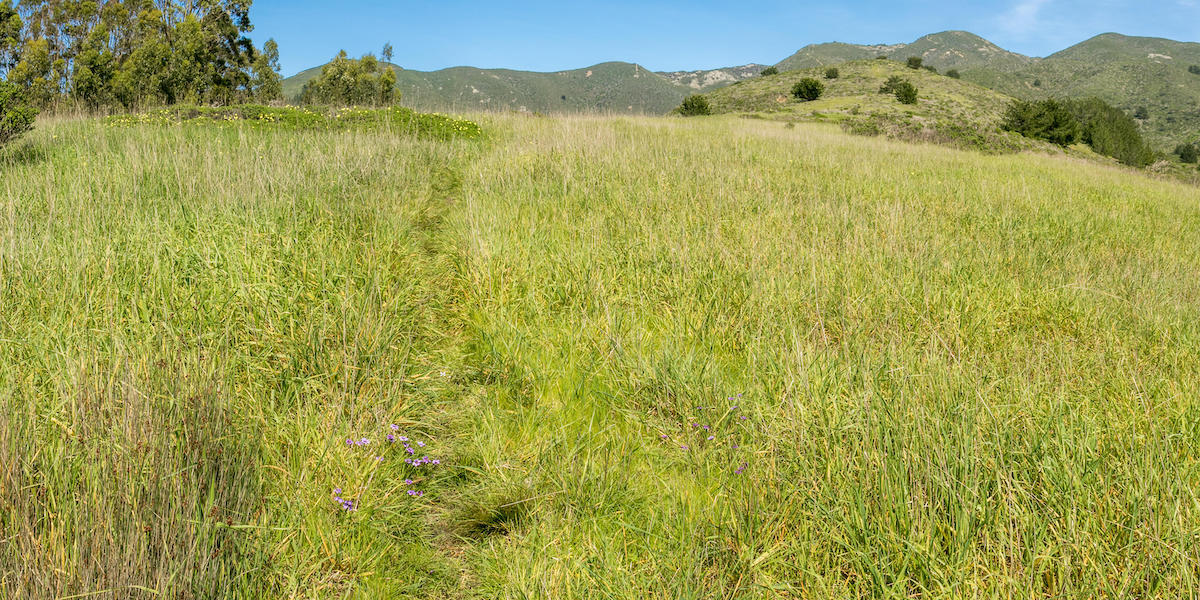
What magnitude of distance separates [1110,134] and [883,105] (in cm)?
1898

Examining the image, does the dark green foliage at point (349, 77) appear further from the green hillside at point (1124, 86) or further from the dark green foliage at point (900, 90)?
the green hillside at point (1124, 86)

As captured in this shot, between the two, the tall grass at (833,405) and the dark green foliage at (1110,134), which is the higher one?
the dark green foliage at (1110,134)

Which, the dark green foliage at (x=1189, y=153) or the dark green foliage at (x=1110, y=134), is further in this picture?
the dark green foliage at (x=1189, y=153)

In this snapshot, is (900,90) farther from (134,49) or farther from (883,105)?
(134,49)

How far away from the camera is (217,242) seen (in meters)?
3.68

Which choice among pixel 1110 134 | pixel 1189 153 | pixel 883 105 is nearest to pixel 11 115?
pixel 883 105

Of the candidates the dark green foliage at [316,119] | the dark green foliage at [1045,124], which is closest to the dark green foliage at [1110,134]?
the dark green foliage at [1045,124]

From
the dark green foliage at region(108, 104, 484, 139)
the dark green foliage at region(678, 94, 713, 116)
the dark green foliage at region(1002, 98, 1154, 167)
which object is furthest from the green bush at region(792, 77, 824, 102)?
the dark green foliage at region(108, 104, 484, 139)

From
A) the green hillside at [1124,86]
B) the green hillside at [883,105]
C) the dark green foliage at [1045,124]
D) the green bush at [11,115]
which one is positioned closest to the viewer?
the green bush at [11,115]

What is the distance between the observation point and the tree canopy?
30.7 m

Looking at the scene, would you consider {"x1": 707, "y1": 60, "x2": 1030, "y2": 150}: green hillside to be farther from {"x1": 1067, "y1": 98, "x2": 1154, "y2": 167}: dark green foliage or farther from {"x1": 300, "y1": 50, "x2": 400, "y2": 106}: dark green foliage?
{"x1": 300, "y1": 50, "x2": 400, "y2": 106}: dark green foliage

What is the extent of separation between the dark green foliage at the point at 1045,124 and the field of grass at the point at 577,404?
30.7 meters

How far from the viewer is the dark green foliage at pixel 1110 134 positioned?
109 feet

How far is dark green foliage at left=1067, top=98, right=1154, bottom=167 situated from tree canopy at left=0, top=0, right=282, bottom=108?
47.4 metres
